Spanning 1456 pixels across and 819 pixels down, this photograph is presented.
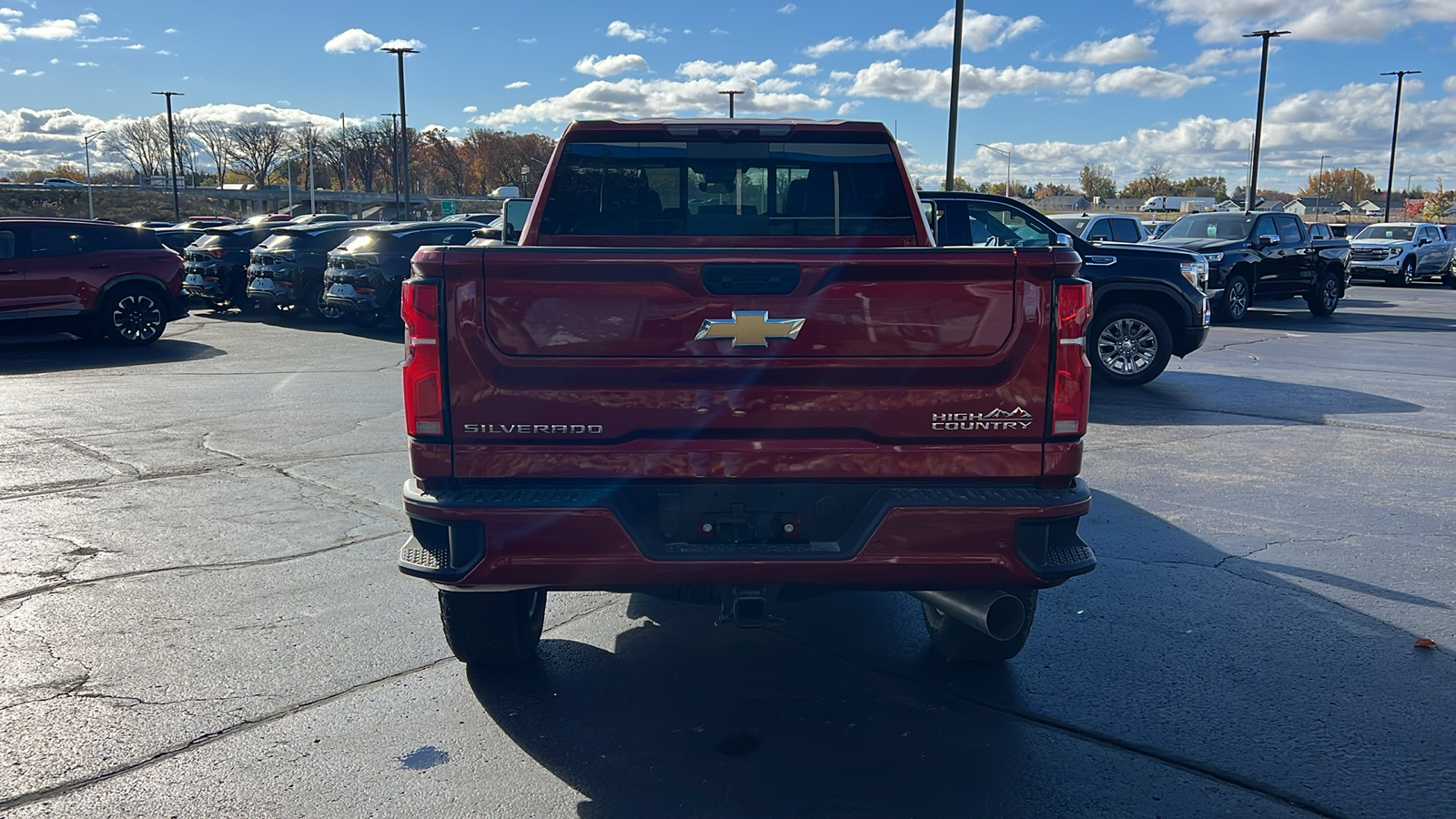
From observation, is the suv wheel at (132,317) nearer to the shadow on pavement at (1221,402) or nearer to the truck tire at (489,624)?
the shadow on pavement at (1221,402)

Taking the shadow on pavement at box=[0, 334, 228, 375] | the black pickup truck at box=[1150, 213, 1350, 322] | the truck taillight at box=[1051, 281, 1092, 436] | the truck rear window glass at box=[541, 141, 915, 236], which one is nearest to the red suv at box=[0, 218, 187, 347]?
→ the shadow on pavement at box=[0, 334, 228, 375]

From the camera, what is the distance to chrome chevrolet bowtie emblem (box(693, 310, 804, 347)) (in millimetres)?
3252

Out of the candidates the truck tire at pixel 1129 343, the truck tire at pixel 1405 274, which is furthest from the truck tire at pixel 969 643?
the truck tire at pixel 1405 274

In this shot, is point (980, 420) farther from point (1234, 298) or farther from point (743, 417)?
point (1234, 298)

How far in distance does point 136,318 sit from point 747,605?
48.7 feet

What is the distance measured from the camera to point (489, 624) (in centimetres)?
396

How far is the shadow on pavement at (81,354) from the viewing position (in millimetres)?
13562

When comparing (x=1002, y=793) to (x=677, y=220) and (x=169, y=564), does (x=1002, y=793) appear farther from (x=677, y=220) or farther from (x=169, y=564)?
(x=169, y=564)

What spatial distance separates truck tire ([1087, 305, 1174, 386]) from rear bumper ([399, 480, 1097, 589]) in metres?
8.57

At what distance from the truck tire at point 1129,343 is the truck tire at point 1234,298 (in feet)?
30.4

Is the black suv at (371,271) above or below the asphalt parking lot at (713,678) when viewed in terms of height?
above

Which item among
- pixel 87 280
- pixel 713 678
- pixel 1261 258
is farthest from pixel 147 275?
pixel 1261 258

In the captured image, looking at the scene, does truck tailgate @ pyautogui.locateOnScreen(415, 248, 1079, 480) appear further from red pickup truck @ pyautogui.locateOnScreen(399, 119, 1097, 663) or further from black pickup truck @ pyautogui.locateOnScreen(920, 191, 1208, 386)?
black pickup truck @ pyautogui.locateOnScreen(920, 191, 1208, 386)

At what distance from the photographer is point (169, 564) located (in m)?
5.56
